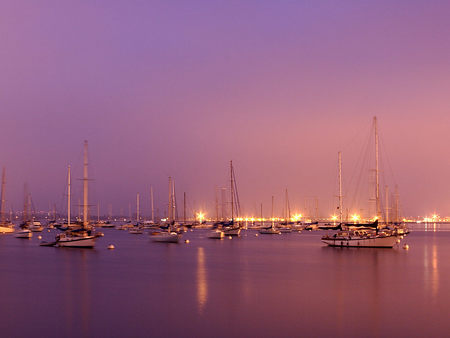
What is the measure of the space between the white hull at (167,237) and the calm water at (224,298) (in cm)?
3337

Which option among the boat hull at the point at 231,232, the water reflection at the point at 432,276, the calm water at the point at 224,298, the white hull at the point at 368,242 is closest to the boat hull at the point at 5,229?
the boat hull at the point at 231,232

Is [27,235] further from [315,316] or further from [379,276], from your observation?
[315,316]

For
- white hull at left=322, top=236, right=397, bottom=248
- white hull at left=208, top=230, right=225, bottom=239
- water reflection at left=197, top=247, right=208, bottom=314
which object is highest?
white hull at left=322, top=236, right=397, bottom=248

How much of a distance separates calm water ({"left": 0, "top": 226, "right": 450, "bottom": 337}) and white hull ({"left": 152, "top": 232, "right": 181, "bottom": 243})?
33.4 meters

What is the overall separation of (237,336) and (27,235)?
91.9m

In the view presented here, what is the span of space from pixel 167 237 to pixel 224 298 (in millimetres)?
56993

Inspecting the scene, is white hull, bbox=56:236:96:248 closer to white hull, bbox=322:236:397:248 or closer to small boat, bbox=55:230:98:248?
small boat, bbox=55:230:98:248

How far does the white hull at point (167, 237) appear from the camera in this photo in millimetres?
85350

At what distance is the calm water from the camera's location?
22906 mm

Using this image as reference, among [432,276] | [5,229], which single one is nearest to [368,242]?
[432,276]

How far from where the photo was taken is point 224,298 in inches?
1188

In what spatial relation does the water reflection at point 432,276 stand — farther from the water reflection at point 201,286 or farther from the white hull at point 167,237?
the white hull at point 167,237

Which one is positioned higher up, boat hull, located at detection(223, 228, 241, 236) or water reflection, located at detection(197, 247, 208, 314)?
water reflection, located at detection(197, 247, 208, 314)

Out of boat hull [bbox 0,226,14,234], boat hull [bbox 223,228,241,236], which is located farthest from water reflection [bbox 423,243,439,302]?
boat hull [bbox 0,226,14,234]
